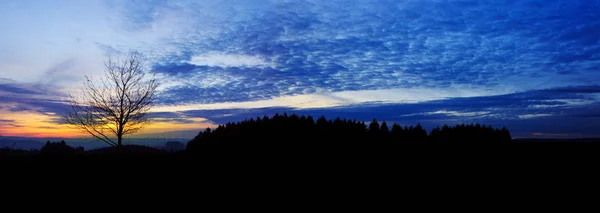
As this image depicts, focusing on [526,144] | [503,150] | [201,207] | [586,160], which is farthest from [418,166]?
[201,207]

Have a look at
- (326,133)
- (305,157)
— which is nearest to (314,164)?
(305,157)

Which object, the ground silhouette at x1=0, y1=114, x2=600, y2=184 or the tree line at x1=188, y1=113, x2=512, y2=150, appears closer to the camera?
the ground silhouette at x1=0, y1=114, x2=600, y2=184

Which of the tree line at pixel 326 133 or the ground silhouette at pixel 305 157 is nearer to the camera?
the ground silhouette at pixel 305 157

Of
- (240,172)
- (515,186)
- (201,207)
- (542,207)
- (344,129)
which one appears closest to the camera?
(542,207)

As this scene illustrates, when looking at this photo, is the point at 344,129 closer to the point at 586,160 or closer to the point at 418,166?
the point at 418,166

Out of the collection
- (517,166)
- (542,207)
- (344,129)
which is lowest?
(542,207)

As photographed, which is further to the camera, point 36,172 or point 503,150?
point 36,172

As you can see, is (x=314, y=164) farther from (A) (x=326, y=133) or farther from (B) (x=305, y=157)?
(A) (x=326, y=133)

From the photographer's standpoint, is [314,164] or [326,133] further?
[326,133]

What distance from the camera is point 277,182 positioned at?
9.42 meters

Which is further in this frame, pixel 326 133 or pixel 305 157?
pixel 326 133

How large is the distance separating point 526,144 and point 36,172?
484 inches

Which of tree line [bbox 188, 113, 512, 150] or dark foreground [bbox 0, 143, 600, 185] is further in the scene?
tree line [bbox 188, 113, 512, 150]

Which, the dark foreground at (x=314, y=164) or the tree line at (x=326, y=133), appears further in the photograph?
the tree line at (x=326, y=133)
